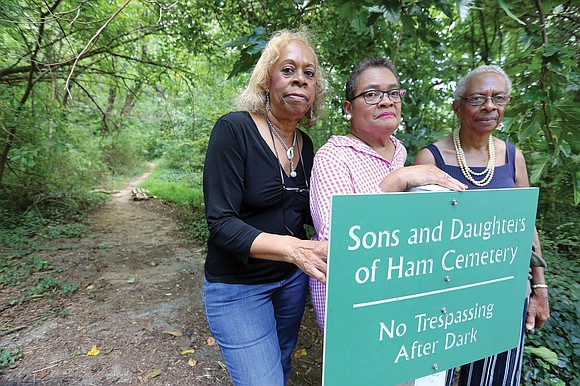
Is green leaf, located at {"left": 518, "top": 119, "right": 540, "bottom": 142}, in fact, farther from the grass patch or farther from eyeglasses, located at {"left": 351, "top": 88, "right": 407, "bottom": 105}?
the grass patch

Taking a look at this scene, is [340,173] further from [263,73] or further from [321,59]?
[321,59]

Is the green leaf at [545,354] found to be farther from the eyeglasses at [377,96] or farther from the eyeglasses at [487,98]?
the eyeglasses at [377,96]

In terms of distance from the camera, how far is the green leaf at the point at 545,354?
231 centimetres

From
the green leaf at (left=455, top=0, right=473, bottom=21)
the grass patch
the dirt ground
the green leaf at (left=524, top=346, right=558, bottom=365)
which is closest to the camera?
the green leaf at (left=455, top=0, right=473, bottom=21)

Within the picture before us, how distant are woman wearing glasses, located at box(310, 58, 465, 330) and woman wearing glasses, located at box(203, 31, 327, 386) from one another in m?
0.19

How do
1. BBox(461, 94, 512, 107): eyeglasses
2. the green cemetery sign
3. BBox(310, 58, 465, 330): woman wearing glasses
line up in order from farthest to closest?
BBox(461, 94, 512, 107): eyeglasses < BBox(310, 58, 465, 330): woman wearing glasses < the green cemetery sign

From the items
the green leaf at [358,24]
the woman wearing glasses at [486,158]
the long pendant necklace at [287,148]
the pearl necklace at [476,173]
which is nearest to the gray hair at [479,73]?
the woman wearing glasses at [486,158]

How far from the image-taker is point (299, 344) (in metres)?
3.04

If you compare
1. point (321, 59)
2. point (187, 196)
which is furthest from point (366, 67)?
point (187, 196)

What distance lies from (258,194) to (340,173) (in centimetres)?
35

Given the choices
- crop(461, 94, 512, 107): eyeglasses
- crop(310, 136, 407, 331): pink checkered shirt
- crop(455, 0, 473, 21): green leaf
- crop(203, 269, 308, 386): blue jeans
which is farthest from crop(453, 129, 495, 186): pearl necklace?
crop(203, 269, 308, 386): blue jeans

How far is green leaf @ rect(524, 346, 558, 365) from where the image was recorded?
2309mm

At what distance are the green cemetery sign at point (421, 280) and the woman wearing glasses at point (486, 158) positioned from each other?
1.39 feet

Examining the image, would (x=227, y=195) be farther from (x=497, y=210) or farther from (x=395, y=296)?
(x=497, y=210)
